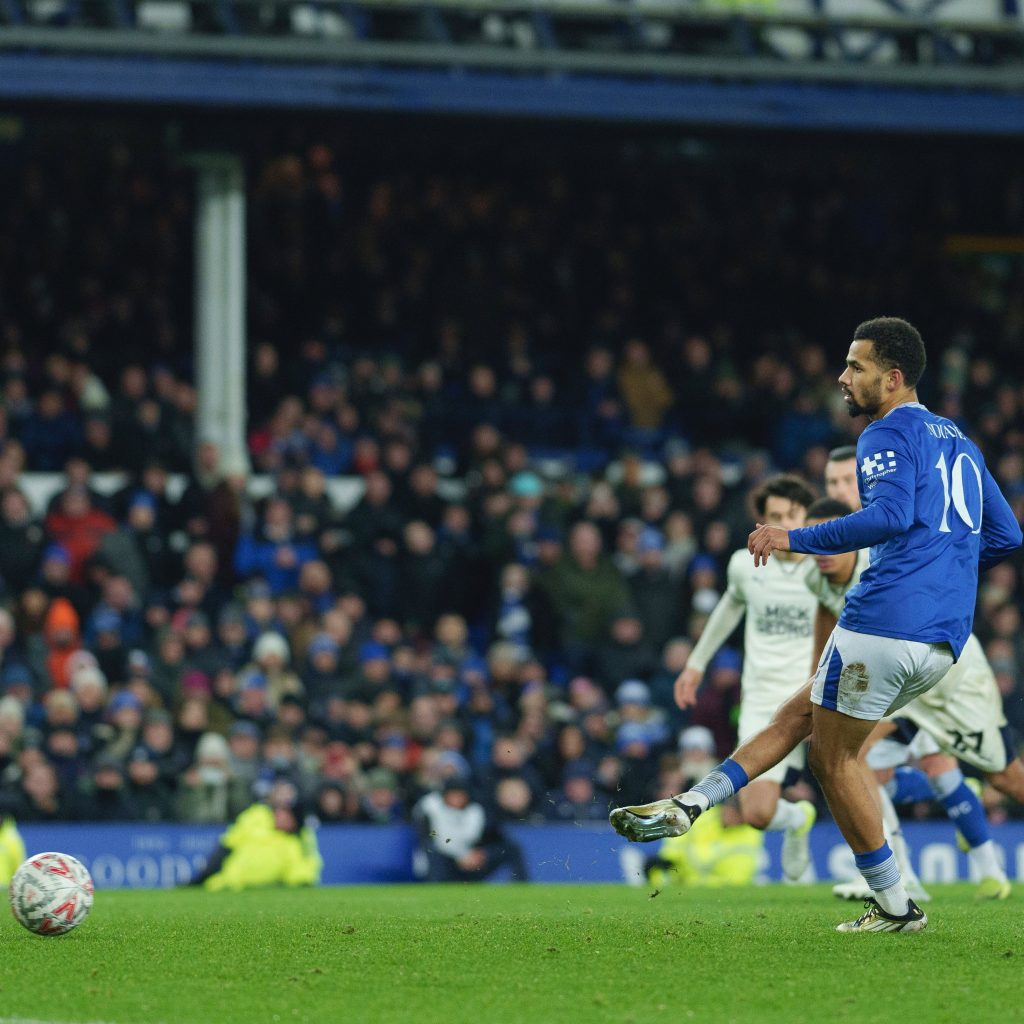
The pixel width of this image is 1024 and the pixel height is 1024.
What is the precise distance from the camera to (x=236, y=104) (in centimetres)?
1967

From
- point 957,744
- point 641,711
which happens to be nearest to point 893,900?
point 957,744

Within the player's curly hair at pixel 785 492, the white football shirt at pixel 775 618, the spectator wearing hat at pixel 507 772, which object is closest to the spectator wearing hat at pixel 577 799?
the spectator wearing hat at pixel 507 772

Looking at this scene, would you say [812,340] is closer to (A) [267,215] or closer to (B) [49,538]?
(A) [267,215]

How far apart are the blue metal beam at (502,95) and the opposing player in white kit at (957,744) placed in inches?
414

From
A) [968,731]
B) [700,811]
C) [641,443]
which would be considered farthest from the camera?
[641,443]

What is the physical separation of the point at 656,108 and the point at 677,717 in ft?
21.1

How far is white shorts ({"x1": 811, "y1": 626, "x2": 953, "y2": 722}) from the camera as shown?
298 inches

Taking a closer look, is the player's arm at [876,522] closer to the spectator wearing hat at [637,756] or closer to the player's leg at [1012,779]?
the player's leg at [1012,779]

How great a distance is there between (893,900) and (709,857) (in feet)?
24.5

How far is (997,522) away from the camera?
26.1ft

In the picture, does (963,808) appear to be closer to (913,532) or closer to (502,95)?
(913,532)

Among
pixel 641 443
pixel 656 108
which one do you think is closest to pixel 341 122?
pixel 656 108

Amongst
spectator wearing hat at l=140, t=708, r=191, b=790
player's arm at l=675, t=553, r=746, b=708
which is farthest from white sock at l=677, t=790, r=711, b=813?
spectator wearing hat at l=140, t=708, r=191, b=790

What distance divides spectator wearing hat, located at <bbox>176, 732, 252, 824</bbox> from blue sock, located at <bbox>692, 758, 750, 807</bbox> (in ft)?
27.0
